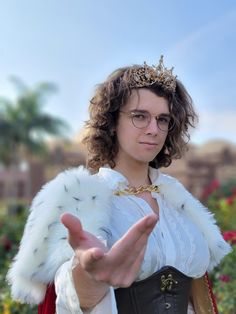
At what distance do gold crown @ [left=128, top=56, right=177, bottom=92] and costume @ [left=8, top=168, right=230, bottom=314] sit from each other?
32 cm

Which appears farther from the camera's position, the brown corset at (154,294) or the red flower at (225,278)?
the red flower at (225,278)

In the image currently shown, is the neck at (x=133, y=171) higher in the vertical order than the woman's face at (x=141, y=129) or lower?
lower

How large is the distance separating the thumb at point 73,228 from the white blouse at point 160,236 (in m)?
0.30

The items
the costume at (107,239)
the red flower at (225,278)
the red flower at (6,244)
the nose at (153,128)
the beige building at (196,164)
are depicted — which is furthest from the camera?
the beige building at (196,164)

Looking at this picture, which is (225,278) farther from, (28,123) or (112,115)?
(28,123)

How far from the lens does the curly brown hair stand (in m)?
1.83

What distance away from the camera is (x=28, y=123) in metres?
23.5

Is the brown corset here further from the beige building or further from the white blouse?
the beige building

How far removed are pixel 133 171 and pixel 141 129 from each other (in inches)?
6.8

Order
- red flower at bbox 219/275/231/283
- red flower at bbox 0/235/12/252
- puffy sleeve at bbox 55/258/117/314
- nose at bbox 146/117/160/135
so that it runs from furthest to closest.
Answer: red flower at bbox 0/235/12/252 < red flower at bbox 219/275/231/283 < nose at bbox 146/117/160/135 < puffy sleeve at bbox 55/258/117/314

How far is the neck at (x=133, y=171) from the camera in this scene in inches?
72.8

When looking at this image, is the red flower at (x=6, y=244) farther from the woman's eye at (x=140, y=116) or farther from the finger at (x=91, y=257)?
the finger at (x=91, y=257)

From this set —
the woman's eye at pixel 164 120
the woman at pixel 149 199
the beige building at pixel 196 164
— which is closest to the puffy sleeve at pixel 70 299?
the woman at pixel 149 199

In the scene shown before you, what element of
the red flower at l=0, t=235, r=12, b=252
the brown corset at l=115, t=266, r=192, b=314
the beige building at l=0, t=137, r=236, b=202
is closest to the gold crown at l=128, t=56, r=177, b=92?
the brown corset at l=115, t=266, r=192, b=314
